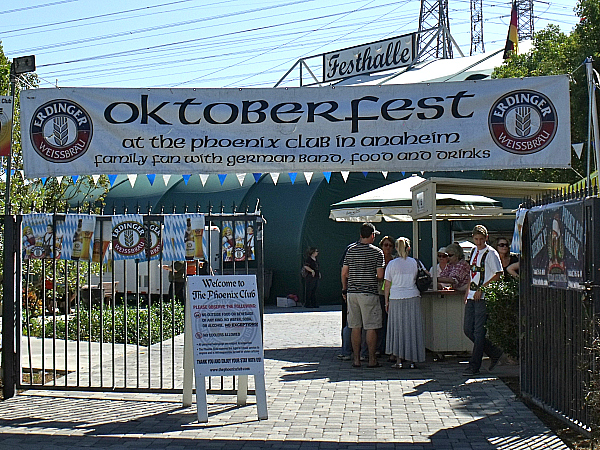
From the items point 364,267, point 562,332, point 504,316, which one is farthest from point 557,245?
point 364,267

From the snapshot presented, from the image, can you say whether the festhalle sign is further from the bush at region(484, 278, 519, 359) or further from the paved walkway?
the bush at region(484, 278, 519, 359)

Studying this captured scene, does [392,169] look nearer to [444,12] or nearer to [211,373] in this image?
[211,373]

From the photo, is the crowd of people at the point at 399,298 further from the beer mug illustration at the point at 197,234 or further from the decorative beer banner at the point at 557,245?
the beer mug illustration at the point at 197,234

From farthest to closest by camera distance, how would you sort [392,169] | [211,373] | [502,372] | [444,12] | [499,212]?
[444,12]
[499,212]
[502,372]
[392,169]
[211,373]

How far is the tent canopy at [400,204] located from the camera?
42.3 ft

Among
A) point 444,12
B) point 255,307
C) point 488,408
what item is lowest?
Answer: point 488,408

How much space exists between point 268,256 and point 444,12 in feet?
63.0

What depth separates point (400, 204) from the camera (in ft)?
45.5

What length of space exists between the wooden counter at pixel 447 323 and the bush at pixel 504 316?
1.65 m

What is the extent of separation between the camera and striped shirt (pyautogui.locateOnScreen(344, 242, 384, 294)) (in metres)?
10.7

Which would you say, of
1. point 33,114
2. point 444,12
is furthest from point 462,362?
point 444,12

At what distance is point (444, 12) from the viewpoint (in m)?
38.3

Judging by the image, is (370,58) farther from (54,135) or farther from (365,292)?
(54,135)

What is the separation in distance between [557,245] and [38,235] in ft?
17.8
